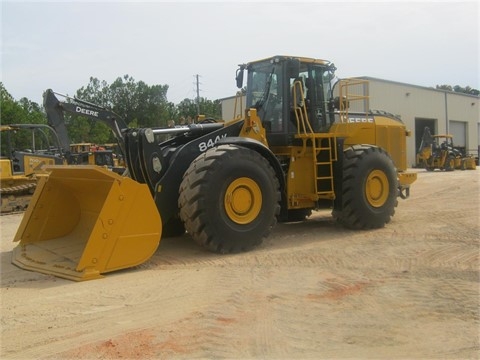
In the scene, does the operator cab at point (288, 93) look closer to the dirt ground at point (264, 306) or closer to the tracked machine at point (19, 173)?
the dirt ground at point (264, 306)

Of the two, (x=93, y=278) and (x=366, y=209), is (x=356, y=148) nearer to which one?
(x=366, y=209)

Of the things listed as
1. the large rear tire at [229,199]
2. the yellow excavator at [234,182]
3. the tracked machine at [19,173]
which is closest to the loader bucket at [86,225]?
the yellow excavator at [234,182]

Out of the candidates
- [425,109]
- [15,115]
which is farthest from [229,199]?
[425,109]

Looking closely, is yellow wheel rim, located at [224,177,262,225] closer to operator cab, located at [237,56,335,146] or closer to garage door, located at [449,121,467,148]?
operator cab, located at [237,56,335,146]

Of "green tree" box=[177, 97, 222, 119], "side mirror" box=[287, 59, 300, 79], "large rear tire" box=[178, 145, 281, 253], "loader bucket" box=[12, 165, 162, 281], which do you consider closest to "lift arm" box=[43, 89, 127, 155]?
"loader bucket" box=[12, 165, 162, 281]

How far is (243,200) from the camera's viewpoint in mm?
7090

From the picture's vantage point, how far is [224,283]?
18.1 ft

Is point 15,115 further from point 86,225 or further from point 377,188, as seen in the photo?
point 377,188

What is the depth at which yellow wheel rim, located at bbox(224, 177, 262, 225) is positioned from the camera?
22.7ft

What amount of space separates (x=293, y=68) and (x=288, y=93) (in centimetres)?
43

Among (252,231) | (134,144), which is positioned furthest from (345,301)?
(134,144)

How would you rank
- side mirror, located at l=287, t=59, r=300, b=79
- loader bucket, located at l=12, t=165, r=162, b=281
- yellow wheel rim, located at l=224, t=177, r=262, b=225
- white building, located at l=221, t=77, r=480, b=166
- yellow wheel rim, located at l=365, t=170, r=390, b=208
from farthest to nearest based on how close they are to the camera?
white building, located at l=221, t=77, r=480, b=166 → yellow wheel rim, located at l=365, t=170, r=390, b=208 → side mirror, located at l=287, t=59, r=300, b=79 → yellow wheel rim, located at l=224, t=177, r=262, b=225 → loader bucket, located at l=12, t=165, r=162, b=281

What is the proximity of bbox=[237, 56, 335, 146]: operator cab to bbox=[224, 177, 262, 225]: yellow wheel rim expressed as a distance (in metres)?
1.69

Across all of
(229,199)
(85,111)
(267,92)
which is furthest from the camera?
(267,92)
